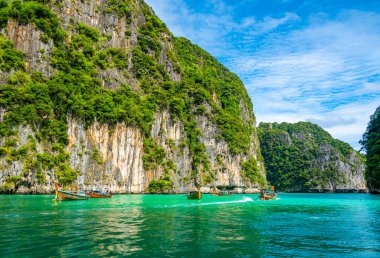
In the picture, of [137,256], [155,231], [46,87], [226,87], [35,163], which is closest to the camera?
[137,256]

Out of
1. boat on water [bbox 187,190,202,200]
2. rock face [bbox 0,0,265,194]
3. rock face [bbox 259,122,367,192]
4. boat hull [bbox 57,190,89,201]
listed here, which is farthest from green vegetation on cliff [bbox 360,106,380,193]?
boat hull [bbox 57,190,89,201]

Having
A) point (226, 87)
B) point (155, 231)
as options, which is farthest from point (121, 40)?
point (155, 231)

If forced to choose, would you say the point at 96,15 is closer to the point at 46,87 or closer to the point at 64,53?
the point at 64,53

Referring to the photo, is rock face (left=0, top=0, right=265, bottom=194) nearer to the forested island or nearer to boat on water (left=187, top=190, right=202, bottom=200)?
the forested island

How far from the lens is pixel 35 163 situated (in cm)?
4744

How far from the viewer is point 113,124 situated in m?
60.6

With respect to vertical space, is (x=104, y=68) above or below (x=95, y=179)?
above

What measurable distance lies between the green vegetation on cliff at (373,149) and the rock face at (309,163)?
2058 inches

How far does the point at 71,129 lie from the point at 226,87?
72.3 m

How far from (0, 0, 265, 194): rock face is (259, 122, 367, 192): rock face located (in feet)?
138

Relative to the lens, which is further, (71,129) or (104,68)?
(104,68)

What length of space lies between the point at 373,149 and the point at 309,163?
225ft

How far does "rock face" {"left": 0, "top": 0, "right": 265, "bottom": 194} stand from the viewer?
48.6 m

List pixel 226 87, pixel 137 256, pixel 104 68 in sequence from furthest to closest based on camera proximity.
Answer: pixel 226 87 < pixel 104 68 < pixel 137 256
